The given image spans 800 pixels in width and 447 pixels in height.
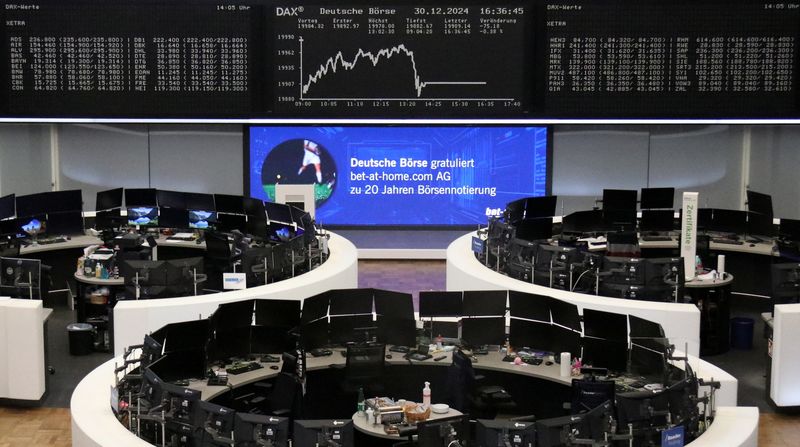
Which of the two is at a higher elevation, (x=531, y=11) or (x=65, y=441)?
(x=531, y=11)

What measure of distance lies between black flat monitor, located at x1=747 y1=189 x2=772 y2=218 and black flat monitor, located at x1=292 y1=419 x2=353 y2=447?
28.3 ft

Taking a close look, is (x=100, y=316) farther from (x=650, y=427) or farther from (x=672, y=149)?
(x=672, y=149)

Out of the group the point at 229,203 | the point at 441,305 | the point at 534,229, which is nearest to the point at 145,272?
the point at 229,203

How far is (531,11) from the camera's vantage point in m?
15.8

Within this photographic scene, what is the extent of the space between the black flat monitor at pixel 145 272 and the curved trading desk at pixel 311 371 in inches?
98.1

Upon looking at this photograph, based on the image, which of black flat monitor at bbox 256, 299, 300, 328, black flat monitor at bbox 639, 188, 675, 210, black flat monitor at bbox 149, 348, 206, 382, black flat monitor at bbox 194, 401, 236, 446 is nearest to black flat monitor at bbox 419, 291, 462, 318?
black flat monitor at bbox 256, 299, 300, 328

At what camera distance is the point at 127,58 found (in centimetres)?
1589

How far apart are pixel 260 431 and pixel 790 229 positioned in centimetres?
844

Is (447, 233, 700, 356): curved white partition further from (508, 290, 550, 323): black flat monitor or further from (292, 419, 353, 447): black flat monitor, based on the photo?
(292, 419, 353, 447): black flat monitor

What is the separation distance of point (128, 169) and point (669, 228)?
797cm

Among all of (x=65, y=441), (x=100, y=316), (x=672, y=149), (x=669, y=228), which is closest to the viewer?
(x=65, y=441)

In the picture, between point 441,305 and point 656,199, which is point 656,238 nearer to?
point 656,199

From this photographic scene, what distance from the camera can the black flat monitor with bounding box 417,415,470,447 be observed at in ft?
26.4

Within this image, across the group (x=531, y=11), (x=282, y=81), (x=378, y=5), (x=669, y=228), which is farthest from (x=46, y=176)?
(x=669, y=228)
